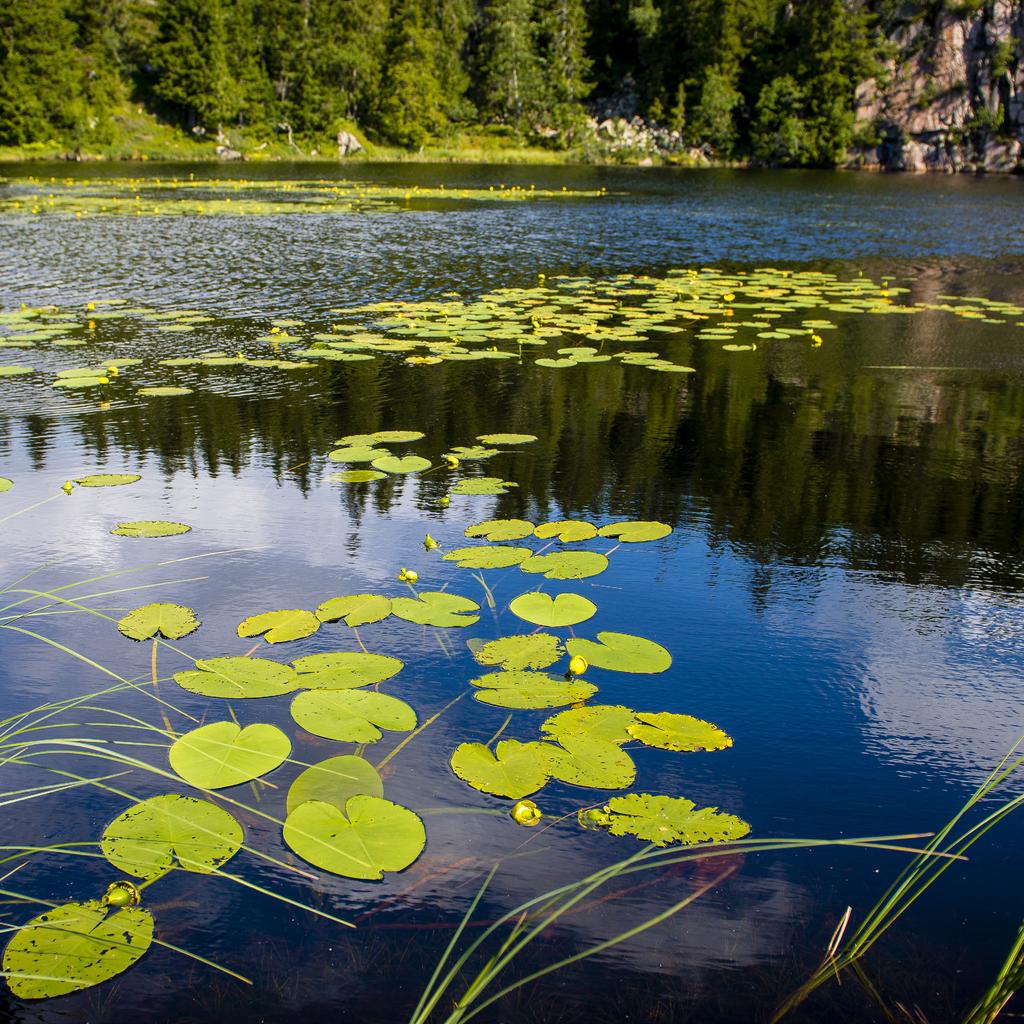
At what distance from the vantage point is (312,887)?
6.31 ft

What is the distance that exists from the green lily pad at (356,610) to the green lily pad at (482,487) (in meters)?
1.27

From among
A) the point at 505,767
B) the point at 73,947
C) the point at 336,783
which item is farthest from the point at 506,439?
the point at 73,947

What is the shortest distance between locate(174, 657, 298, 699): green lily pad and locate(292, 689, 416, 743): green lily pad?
0.11m

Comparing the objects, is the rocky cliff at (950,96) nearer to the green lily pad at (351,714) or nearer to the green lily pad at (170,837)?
the green lily pad at (351,714)

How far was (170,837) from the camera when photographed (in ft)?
6.56

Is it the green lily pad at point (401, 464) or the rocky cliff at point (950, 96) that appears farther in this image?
the rocky cliff at point (950, 96)

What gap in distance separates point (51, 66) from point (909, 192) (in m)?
46.1

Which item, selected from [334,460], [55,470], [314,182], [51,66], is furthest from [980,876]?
[51,66]

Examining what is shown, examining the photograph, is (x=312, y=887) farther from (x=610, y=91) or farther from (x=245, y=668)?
(x=610, y=91)

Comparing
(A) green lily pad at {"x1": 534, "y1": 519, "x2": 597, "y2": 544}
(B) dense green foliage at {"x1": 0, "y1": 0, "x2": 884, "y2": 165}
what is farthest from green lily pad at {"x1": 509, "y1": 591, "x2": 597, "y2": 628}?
(B) dense green foliage at {"x1": 0, "y1": 0, "x2": 884, "y2": 165}

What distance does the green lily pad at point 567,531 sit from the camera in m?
3.80

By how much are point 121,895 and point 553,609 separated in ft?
5.52

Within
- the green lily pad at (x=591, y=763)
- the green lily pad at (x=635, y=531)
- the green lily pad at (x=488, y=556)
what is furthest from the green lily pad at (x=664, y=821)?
the green lily pad at (x=635, y=531)

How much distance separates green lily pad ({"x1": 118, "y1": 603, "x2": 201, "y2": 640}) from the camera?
9.71 feet
